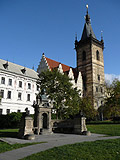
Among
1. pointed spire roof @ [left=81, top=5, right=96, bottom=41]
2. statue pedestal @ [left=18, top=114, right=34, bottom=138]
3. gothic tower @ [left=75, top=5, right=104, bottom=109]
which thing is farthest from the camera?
pointed spire roof @ [left=81, top=5, right=96, bottom=41]

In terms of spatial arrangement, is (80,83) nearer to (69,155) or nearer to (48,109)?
(48,109)

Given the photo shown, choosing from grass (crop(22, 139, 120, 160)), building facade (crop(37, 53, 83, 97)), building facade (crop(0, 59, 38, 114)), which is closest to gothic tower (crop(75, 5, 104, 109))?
building facade (crop(37, 53, 83, 97))

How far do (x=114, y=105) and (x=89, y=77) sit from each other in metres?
21.1

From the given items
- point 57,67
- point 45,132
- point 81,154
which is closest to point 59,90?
point 45,132

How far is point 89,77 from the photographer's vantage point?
174 ft

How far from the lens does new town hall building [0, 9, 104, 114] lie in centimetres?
3791

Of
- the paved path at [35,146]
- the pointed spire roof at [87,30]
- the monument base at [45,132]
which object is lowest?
the monument base at [45,132]

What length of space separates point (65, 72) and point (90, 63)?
12744 mm

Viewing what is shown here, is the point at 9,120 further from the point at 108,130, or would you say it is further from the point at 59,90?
the point at 108,130

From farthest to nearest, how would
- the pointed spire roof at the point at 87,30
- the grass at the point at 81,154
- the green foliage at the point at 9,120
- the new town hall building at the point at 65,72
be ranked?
the pointed spire roof at the point at 87,30, the new town hall building at the point at 65,72, the green foliage at the point at 9,120, the grass at the point at 81,154

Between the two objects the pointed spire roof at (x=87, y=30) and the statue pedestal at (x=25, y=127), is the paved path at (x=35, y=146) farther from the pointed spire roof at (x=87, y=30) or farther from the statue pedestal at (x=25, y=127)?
the pointed spire roof at (x=87, y=30)

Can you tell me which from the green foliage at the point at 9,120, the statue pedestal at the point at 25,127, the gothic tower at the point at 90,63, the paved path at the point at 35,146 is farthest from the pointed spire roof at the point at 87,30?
the paved path at the point at 35,146

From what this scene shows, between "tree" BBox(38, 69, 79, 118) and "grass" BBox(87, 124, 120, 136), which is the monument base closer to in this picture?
"grass" BBox(87, 124, 120, 136)

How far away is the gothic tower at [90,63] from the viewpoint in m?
52.0
